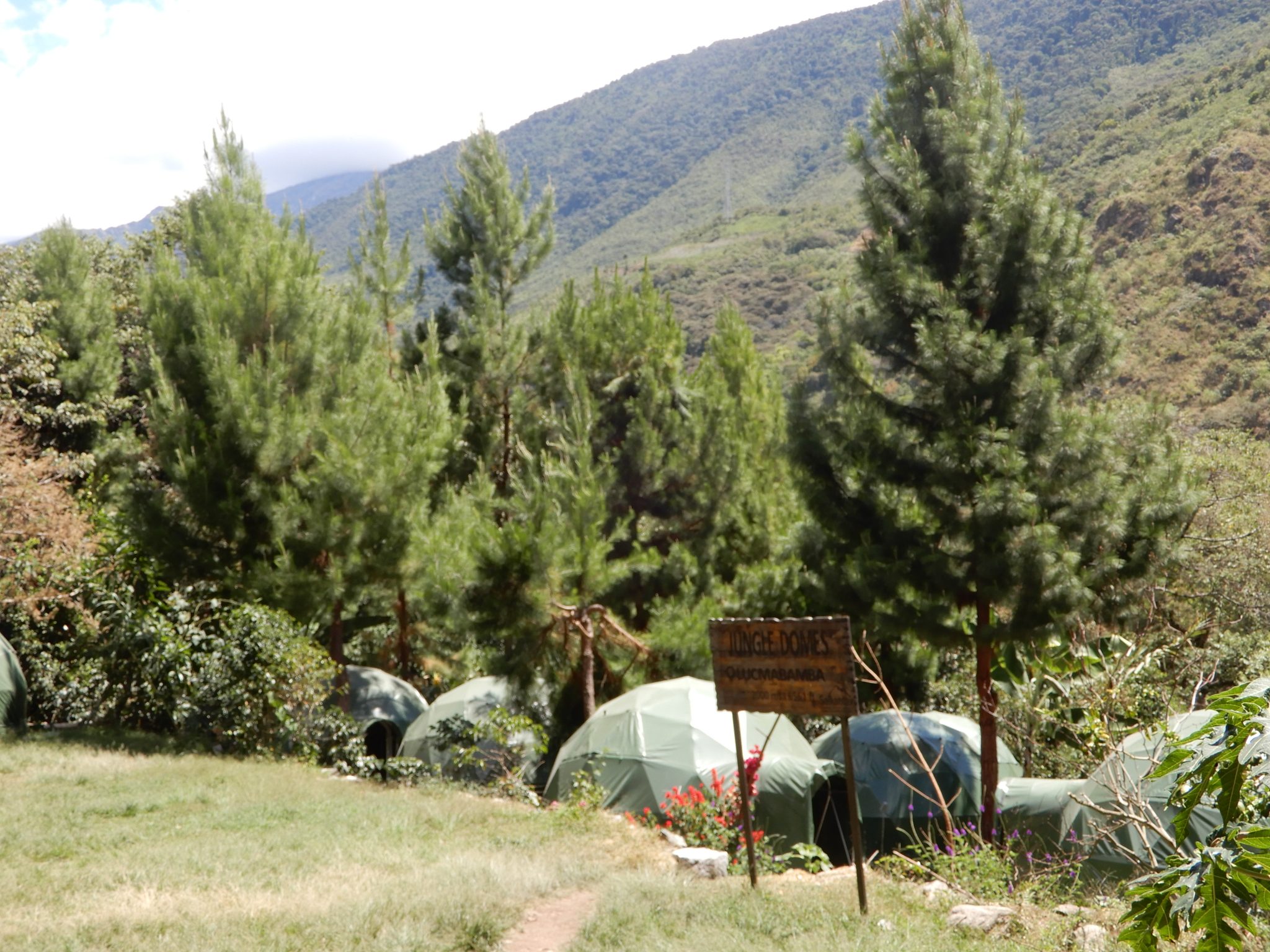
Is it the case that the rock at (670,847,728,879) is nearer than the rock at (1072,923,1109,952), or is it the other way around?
the rock at (1072,923,1109,952)

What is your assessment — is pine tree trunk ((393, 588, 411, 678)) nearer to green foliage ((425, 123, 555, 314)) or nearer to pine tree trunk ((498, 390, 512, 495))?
pine tree trunk ((498, 390, 512, 495))

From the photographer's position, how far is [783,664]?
21.2ft

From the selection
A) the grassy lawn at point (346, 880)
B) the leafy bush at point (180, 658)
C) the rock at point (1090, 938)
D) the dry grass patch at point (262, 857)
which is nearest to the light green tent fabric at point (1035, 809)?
the grassy lawn at point (346, 880)

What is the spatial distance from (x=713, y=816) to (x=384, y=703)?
7209mm

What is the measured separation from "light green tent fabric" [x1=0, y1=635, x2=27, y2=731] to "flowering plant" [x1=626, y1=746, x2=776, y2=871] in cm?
912

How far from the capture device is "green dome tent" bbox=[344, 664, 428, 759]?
1491 centimetres

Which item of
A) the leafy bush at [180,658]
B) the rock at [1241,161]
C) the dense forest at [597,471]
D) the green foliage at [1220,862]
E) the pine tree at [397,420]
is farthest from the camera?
the rock at [1241,161]

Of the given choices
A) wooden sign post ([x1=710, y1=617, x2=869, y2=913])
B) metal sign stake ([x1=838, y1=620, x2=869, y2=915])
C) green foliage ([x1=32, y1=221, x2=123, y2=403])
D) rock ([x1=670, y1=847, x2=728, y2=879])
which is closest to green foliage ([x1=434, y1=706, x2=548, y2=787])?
rock ([x1=670, y1=847, x2=728, y2=879])

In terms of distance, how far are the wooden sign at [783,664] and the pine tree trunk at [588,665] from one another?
21.3 feet

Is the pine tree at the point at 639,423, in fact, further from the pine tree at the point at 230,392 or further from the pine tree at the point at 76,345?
the pine tree at the point at 76,345

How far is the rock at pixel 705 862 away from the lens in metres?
7.66

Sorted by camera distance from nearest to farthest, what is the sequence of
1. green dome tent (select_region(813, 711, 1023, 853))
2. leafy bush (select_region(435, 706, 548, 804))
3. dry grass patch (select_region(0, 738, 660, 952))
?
dry grass patch (select_region(0, 738, 660, 952))
green dome tent (select_region(813, 711, 1023, 853))
leafy bush (select_region(435, 706, 548, 804))

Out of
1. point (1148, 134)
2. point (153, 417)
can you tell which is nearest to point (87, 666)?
point (153, 417)

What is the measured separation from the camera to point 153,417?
13.8 metres
